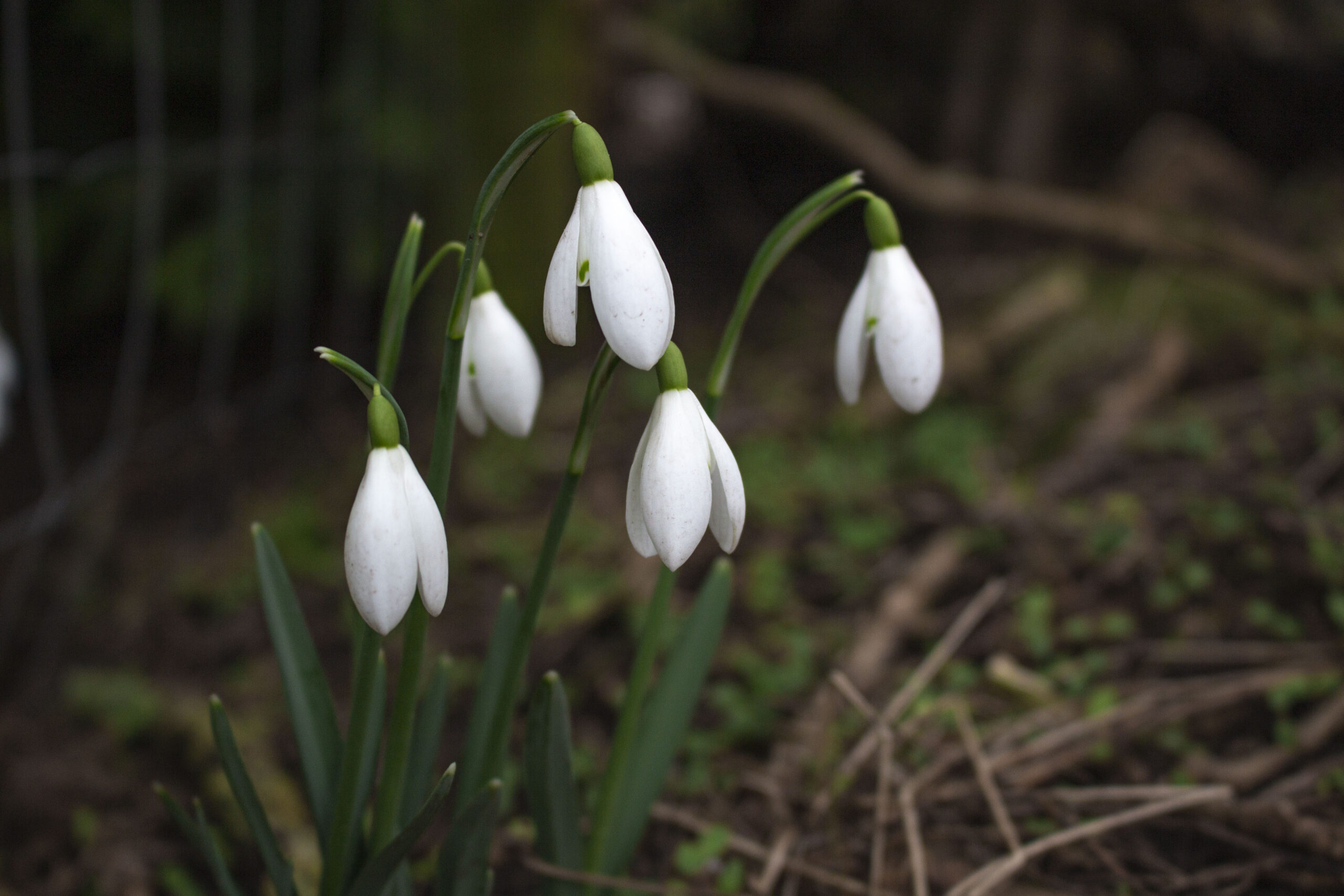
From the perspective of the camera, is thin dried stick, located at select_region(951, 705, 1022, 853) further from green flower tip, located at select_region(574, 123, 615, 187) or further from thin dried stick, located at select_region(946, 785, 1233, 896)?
green flower tip, located at select_region(574, 123, 615, 187)

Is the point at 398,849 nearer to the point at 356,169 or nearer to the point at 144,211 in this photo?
the point at 144,211

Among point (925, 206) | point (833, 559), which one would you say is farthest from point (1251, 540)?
point (925, 206)

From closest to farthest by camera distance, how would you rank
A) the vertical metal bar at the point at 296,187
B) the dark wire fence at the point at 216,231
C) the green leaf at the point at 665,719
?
1. the green leaf at the point at 665,719
2. the dark wire fence at the point at 216,231
3. the vertical metal bar at the point at 296,187

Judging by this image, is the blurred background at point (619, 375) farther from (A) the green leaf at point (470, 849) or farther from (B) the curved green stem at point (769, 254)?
(B) the curved green stem at point (769, 254)

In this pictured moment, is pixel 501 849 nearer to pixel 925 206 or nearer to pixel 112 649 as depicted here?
pixel 112 649

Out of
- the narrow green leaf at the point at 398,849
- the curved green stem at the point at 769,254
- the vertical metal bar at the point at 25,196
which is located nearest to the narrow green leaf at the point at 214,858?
the narrow green leaf at the point at 398,849
